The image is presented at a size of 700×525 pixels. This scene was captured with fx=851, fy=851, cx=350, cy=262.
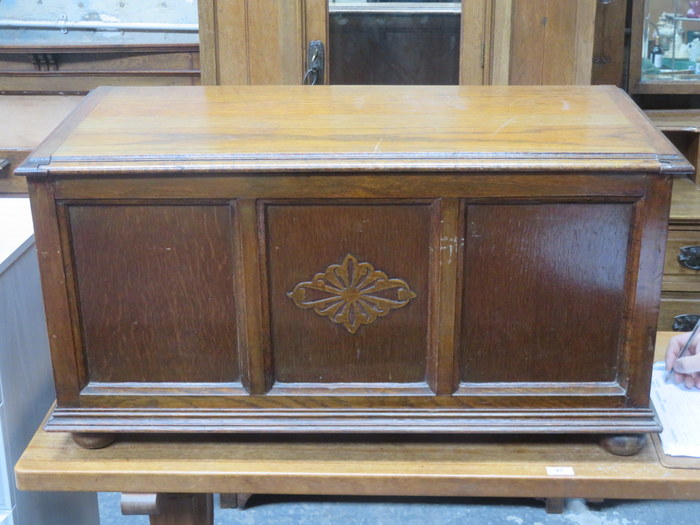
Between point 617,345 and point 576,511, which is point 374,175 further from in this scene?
point 576,511

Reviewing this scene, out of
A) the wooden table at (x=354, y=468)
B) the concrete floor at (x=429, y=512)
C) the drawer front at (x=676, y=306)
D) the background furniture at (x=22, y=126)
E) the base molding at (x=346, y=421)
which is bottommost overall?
the concrete floor at (x=429, y=512)

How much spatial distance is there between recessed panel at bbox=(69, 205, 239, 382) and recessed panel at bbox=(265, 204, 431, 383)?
0.08 m

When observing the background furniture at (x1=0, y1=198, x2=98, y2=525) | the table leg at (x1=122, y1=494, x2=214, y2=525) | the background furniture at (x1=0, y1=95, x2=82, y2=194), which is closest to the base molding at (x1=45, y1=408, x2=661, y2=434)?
the table leg at (x1=122, y1=494, x2=214, y2=525)

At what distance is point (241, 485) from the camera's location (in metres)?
1.32

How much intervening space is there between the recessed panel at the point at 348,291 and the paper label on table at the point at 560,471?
0.24m

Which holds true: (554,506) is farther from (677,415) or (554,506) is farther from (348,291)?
(348,291)

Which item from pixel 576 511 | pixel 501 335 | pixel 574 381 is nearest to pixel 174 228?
pixel 501 335

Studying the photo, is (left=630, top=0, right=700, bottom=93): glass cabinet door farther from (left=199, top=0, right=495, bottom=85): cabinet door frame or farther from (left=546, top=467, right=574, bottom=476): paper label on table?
(left=546, top=467, right=574, bottom=476): paper label on table

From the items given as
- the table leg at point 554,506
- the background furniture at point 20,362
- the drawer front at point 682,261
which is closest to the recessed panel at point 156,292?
the background furniture at point 20,362

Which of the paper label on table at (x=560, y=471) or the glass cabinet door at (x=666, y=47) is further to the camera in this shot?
the glass cabinet door at (x=666, y=47)

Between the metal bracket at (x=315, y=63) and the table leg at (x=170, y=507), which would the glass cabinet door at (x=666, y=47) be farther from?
the table leg at (x=170, y=507)

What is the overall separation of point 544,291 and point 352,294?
281mm

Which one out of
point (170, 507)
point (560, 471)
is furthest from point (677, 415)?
point (170, 507)

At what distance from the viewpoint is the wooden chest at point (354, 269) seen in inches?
46.3
